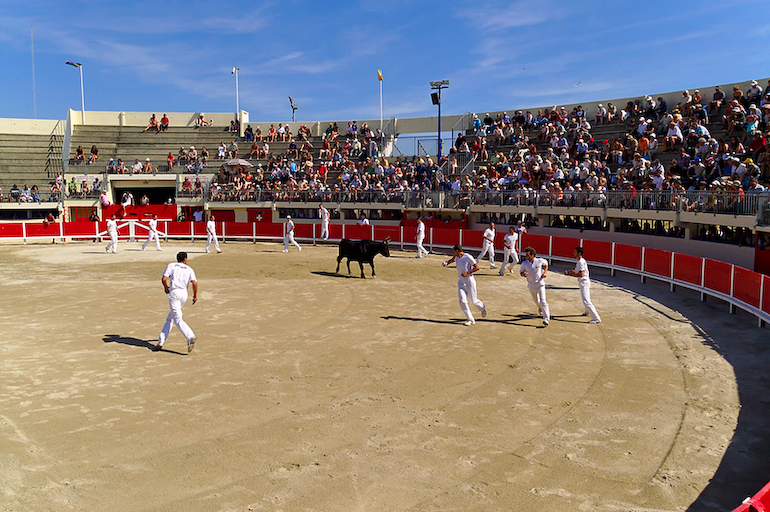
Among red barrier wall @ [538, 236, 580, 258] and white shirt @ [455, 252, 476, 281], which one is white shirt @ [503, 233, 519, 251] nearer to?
red barrier wall @ [538, 236, 580, 258]

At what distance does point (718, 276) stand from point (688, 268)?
158 cm

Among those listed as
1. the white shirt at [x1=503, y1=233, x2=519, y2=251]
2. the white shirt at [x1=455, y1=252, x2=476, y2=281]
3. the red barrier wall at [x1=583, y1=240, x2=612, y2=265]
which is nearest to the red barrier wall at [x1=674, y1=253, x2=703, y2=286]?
the red barrier wall at [x1=583, y1=240, x2=612, y2=265]

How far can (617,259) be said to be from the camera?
20.9m

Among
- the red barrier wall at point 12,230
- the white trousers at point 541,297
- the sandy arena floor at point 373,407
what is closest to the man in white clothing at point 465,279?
the sandy arena floor at point 373,407

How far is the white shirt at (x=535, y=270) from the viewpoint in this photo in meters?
13.0

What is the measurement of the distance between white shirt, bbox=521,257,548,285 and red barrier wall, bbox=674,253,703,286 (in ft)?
20.9

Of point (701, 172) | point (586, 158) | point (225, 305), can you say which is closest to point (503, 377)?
point (225, 305)

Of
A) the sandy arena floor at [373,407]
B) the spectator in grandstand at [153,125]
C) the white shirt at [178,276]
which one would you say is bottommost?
the sandy arena floor at [373,407]

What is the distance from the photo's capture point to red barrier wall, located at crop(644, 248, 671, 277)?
59.6ft

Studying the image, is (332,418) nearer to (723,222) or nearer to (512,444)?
(512,444)

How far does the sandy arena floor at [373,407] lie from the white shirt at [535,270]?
1064 millimetres

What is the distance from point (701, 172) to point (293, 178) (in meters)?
25.0

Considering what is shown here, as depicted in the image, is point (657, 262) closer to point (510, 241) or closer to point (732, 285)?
point (732, 285)

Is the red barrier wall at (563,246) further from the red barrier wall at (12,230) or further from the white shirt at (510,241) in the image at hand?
the red barrier wall at (12,230)
